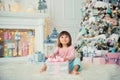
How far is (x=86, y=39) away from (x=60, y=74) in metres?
0.95

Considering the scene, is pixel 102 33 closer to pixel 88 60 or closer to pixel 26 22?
pixel 88 60

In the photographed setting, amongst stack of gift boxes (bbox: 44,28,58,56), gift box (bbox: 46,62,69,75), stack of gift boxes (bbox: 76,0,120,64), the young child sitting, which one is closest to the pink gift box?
stack of gift boxes (bbox: 76,0,120,64)

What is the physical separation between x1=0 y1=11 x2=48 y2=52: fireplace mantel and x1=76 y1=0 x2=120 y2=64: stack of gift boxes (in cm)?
48

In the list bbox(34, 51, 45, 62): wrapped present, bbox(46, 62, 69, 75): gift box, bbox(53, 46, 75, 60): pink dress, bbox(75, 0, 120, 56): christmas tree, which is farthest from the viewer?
bbox(75, 0, 120, 56): christmas tree

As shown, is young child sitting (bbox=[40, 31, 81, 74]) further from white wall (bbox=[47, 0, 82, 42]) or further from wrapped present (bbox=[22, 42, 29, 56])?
white wall (bbox=[47, 0, 82, 42])

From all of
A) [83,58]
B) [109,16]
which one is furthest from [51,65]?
[109,16]

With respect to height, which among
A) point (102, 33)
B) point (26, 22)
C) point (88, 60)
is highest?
point (26, 22)

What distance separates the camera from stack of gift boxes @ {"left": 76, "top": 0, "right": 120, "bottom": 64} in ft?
7.87

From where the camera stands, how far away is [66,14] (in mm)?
2791

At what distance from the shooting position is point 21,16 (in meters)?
2.69

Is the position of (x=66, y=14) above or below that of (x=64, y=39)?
above

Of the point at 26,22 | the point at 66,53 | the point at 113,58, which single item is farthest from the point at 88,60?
the point at 26,22

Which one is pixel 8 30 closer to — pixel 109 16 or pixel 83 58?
pixel 83 58

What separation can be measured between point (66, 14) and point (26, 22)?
0.44 meters
